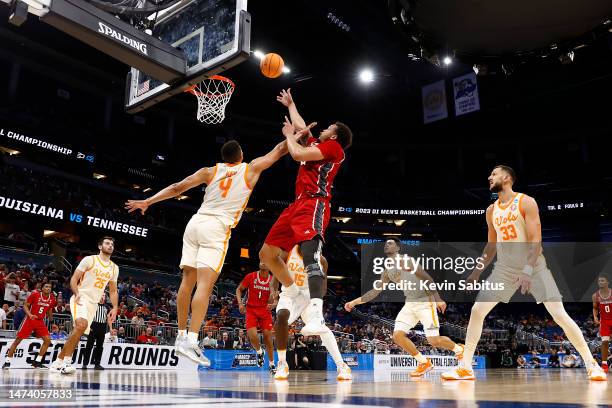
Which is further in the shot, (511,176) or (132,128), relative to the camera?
(132,128)

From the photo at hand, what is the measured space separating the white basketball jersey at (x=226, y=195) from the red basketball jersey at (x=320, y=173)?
0.56 m

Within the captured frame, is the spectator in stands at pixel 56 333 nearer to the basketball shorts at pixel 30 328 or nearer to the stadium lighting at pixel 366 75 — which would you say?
the basketball shorts at pixel 30 328

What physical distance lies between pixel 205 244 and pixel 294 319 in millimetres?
3048

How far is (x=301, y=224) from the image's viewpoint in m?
5.38

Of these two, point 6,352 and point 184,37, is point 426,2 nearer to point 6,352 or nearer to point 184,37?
point 184,37

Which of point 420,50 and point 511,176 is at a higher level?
point 420,50

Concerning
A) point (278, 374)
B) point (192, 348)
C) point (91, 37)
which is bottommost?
point (278, 374)

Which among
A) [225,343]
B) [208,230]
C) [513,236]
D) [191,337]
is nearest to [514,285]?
[513,236]

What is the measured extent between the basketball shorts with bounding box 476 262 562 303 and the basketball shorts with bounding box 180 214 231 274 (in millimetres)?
2867

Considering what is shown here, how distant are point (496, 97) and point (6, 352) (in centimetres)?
2843

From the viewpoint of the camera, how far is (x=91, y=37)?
6320mm

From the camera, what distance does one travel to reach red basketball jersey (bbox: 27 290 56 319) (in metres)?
11.3

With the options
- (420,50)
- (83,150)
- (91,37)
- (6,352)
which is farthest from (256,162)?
(83,150)

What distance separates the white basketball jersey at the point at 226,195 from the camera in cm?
536
